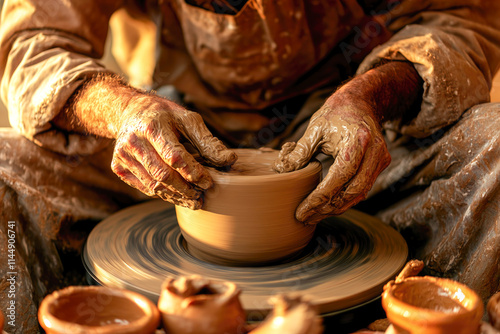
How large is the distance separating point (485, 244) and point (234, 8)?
1.14m

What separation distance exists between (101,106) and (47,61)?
30 cm

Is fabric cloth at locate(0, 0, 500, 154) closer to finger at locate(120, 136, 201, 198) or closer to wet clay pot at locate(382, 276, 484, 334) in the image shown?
finger at locate(120, 136, 201, 198)

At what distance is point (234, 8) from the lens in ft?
5.77

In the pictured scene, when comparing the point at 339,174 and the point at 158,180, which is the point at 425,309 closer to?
the point at 339,174

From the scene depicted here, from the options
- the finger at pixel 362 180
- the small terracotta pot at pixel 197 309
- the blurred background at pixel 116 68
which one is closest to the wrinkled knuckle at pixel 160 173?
the small terracotta pot at pixel 197 309

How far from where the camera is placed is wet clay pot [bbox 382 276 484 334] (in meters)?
0.91

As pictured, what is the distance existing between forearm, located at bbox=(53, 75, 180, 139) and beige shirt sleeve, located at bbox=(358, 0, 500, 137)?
0.86m

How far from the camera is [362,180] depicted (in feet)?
4.21

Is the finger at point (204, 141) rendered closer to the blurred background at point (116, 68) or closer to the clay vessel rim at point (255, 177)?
the clay vessel rim at point (255, 177)

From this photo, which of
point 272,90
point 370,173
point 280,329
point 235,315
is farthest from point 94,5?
point 280,329

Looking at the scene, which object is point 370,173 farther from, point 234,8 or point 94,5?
point 94,5

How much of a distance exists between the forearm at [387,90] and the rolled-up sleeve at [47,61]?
0.83 m

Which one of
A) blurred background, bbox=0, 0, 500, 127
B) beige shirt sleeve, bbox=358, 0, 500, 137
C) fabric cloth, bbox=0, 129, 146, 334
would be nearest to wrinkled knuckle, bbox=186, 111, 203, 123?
fabric cloth, bbox=0, 129, 146, 334

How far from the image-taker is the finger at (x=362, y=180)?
1.28 meters
